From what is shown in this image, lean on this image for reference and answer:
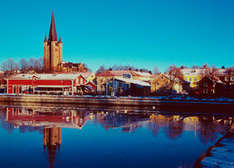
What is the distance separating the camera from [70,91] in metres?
54.4

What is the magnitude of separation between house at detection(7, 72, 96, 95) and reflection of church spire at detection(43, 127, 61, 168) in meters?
34.2

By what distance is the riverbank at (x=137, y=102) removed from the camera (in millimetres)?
36344

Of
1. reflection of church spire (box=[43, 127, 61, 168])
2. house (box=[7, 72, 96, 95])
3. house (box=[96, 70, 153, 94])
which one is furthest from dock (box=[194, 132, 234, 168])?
house (box=[96, 70, 153, 94])

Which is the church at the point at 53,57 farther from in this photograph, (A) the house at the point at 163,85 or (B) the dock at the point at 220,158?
(B) the dock at the point at 220,158

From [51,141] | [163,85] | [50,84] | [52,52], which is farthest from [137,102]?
[52,52]

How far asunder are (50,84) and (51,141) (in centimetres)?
4056

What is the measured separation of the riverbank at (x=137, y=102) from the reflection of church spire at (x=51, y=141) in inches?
839

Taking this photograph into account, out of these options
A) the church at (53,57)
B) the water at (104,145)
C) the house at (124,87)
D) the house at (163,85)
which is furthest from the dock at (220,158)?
the church at (53,57)

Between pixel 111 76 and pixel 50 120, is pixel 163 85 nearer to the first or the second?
pixel 111 76

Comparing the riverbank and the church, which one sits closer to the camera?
the riverbank

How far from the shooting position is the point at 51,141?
1616cm

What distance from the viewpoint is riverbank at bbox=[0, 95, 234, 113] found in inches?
1431

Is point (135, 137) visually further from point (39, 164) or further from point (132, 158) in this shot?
point (39, 164)

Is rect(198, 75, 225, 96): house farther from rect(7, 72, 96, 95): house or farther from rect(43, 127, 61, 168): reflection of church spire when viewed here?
rect(43, 127, 61, 168): reflection of church spire
